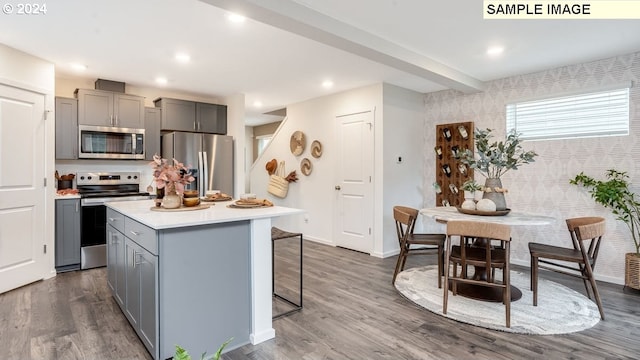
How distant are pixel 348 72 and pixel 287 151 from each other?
2330mm

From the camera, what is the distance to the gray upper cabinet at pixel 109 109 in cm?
420

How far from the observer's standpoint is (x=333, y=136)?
5.24 metres

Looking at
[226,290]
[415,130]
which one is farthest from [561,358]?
[415,130]

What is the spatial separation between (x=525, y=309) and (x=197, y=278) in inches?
105

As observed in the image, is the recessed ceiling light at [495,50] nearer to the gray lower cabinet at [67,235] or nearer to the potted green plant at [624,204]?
the potted green plant at [624,204]

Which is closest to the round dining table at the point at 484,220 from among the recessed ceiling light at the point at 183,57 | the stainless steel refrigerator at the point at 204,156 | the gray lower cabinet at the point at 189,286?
the gray lower cabinet at the point at 189,286

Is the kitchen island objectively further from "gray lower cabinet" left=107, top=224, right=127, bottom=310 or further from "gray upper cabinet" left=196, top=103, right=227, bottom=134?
"gray upper cabinet" left=196, top=103, right=227, bottom=134

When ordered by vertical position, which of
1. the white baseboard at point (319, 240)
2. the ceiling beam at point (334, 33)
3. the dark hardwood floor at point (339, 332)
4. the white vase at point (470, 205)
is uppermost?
the ceiling beam at point (334, 33)

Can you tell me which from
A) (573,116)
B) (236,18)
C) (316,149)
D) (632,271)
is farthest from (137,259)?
(573,116)

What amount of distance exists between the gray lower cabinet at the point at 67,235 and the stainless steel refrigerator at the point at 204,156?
4.41 feet

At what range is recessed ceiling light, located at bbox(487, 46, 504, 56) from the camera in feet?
10.7

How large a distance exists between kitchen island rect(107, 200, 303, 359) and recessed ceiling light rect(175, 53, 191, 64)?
6.13 ft

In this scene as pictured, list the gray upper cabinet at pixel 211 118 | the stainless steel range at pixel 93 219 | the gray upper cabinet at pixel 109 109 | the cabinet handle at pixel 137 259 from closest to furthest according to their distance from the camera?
1. the cabinet handle at pixel 137 259
2. the stainless steel range at pixel 93 219
3. the gray upper cabinet at pixel 109 109
4. the gray upper cabinet at pixel 211 118

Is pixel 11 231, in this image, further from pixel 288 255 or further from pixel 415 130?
pixel 415 130
